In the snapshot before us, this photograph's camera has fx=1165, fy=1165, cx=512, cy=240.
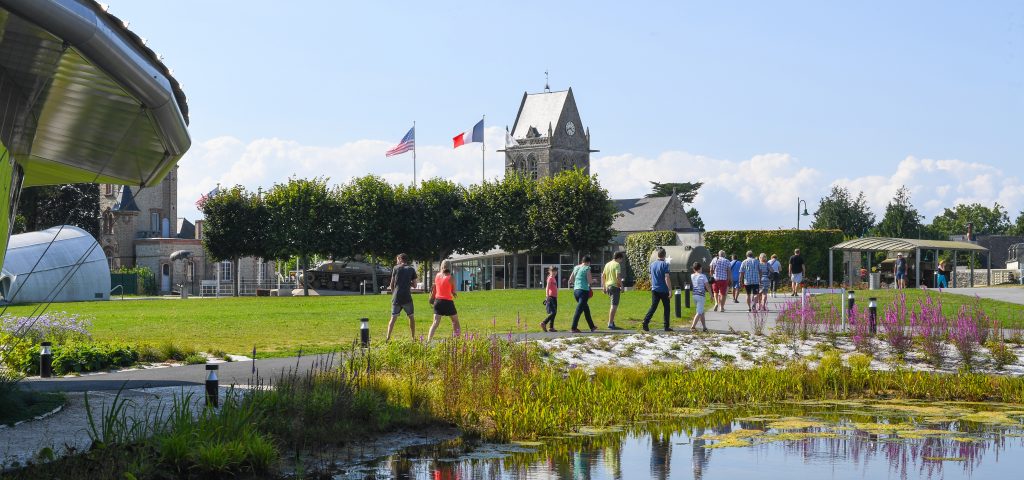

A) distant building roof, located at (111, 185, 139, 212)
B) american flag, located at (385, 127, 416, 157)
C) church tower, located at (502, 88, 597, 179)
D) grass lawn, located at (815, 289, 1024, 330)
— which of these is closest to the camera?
grass lawn, located at (815, 289, 1024, 330)

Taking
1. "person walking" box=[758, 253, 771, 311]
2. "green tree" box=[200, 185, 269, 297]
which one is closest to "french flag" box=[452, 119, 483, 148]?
"green tree" box=[200, 185, 269, 297]

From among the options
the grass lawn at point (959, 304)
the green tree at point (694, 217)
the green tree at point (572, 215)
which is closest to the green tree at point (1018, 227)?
the green tree at point (694, 217)

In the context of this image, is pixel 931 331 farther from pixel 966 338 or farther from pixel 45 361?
pixel 45 361

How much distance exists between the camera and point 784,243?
5666 cm

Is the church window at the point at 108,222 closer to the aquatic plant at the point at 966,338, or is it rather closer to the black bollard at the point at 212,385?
the aquatic plant at the point at 966,338

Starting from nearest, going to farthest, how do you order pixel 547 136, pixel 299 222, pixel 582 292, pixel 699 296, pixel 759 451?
1. pixel 759 451
2. pixel 582 292
3. pixel 699 296
4. pixel 299 222
5. pixel 547 136

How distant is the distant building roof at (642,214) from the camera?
108469 mm

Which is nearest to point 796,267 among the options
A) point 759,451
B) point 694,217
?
point 759,451

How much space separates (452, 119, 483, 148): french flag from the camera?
79688mm

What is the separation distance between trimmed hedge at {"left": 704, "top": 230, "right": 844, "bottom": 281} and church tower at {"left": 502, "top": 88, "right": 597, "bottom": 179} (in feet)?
211

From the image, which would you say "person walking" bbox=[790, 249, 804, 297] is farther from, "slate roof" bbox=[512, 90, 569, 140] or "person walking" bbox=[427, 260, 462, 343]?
"slate roof" bbox=[512, 90, 569, 140]

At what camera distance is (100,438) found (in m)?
10.6

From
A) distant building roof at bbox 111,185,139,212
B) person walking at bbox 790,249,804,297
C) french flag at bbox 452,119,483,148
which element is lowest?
person walking at bbox 790,249,804,297

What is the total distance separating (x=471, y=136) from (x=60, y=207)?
30.3 m
